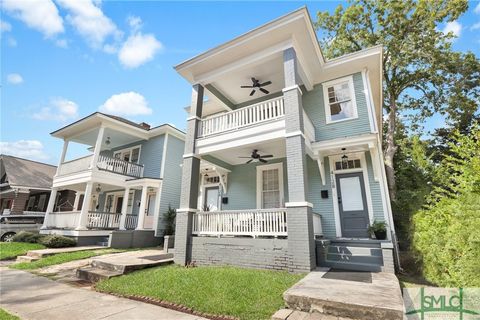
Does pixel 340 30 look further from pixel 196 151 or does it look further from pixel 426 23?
pixel 196 151

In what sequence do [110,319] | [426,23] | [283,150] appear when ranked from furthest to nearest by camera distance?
[426,23] → [283,150] → [110,319]

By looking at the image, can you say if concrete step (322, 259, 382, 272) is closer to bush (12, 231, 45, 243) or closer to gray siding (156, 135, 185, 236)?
gray siding (156, 135, 185, 236)

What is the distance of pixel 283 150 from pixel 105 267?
22.4ft

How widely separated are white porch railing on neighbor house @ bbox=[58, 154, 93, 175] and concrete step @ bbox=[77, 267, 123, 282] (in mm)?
7442

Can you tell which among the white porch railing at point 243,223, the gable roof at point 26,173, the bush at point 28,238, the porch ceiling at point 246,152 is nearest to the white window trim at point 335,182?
the porch ceiling at point 246,152

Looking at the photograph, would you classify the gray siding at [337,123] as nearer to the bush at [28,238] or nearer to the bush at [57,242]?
the bush at [57,242]

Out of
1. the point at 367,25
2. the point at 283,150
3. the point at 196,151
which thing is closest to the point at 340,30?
Answer: the point at 367,25

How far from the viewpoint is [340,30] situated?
15.0 metres

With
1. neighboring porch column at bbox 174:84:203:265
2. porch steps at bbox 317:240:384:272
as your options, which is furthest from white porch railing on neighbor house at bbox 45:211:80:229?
porch steps at bbox 317:240:384:272

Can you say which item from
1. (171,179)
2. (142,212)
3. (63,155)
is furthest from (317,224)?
(63,155)

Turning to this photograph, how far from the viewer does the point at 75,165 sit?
12836mm

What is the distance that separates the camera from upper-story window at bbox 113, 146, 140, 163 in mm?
14672

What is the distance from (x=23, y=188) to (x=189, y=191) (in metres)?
20.0

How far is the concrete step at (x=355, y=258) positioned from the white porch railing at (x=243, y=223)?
5.48 ft
